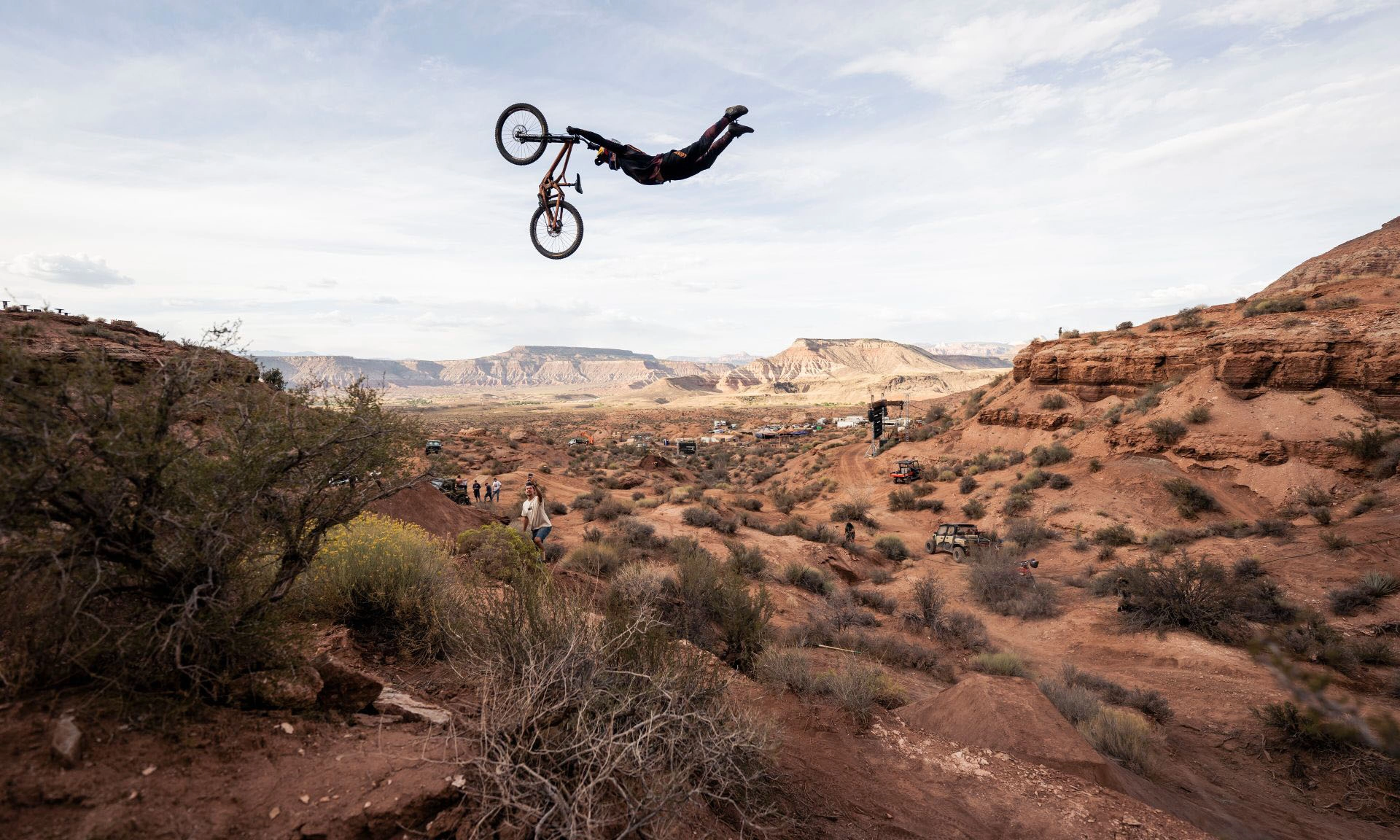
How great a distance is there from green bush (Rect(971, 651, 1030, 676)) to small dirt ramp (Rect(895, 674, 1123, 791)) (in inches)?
116

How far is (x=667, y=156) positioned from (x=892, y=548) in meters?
17.3

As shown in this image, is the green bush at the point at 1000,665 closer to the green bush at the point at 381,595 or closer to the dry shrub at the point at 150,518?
the green bush at the point at 381,595

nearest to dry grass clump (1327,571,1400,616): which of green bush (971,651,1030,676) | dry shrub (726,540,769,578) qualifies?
green bush (971,651,1030,676)

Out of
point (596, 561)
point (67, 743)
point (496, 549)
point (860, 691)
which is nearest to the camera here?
point (67, 743)

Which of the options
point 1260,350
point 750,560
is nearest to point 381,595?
point 750,560

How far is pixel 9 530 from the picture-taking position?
3123mm

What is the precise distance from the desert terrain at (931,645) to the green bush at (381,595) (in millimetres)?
83

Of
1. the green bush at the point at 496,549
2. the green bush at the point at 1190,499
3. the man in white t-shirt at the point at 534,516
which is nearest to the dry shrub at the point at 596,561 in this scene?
the man in white t-shirt at the point at 534,516

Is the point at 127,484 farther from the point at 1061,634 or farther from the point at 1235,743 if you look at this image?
the point at 1061,634

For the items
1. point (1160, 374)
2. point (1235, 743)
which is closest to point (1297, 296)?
point (1160, 374)

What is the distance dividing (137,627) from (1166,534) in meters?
23.2

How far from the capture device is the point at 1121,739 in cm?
792

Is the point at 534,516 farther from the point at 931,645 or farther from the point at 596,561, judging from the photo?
the point at 931,645

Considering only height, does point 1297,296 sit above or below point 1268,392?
above
